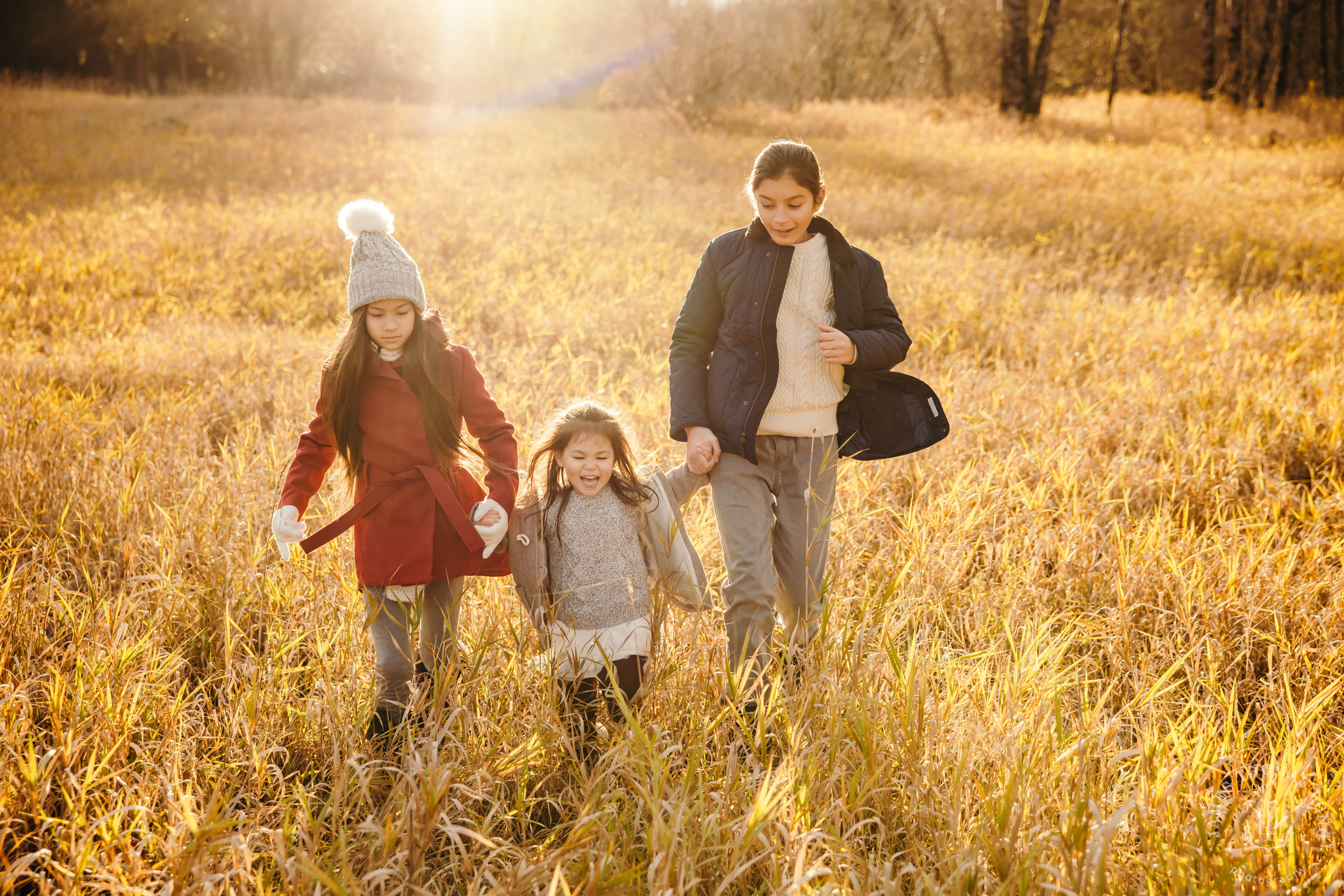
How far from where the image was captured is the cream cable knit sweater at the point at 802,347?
93.3 inches

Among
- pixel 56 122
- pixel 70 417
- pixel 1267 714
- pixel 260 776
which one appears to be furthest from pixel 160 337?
pixel 56 122

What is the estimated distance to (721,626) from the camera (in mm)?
2531

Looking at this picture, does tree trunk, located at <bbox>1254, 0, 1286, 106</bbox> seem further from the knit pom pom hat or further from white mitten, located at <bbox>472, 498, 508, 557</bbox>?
white mitten, located at <bbox>472, 498, 508, 557</bbox>

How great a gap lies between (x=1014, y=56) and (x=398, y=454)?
18.5 meters

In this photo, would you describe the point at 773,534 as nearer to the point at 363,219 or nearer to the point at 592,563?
the point at 592,563

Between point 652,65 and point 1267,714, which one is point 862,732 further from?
point 652,65

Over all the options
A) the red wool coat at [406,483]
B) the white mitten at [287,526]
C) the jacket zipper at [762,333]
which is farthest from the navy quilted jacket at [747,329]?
the white mitten at [287,526]

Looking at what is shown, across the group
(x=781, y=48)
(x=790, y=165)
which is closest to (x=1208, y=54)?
(x=781, y=48)

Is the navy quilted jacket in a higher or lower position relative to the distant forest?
lower

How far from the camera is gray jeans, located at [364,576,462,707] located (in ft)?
6.85

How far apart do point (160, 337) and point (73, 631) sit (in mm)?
3904

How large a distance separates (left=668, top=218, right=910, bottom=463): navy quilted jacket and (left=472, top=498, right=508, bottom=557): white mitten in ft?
2.04

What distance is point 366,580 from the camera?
6.79 ft

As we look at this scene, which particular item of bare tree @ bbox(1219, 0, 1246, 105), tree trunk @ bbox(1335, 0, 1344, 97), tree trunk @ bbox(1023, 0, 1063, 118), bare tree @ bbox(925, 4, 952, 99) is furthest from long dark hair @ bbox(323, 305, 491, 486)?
tree trunk @ bbox(1335, 0, 1344, 97)
